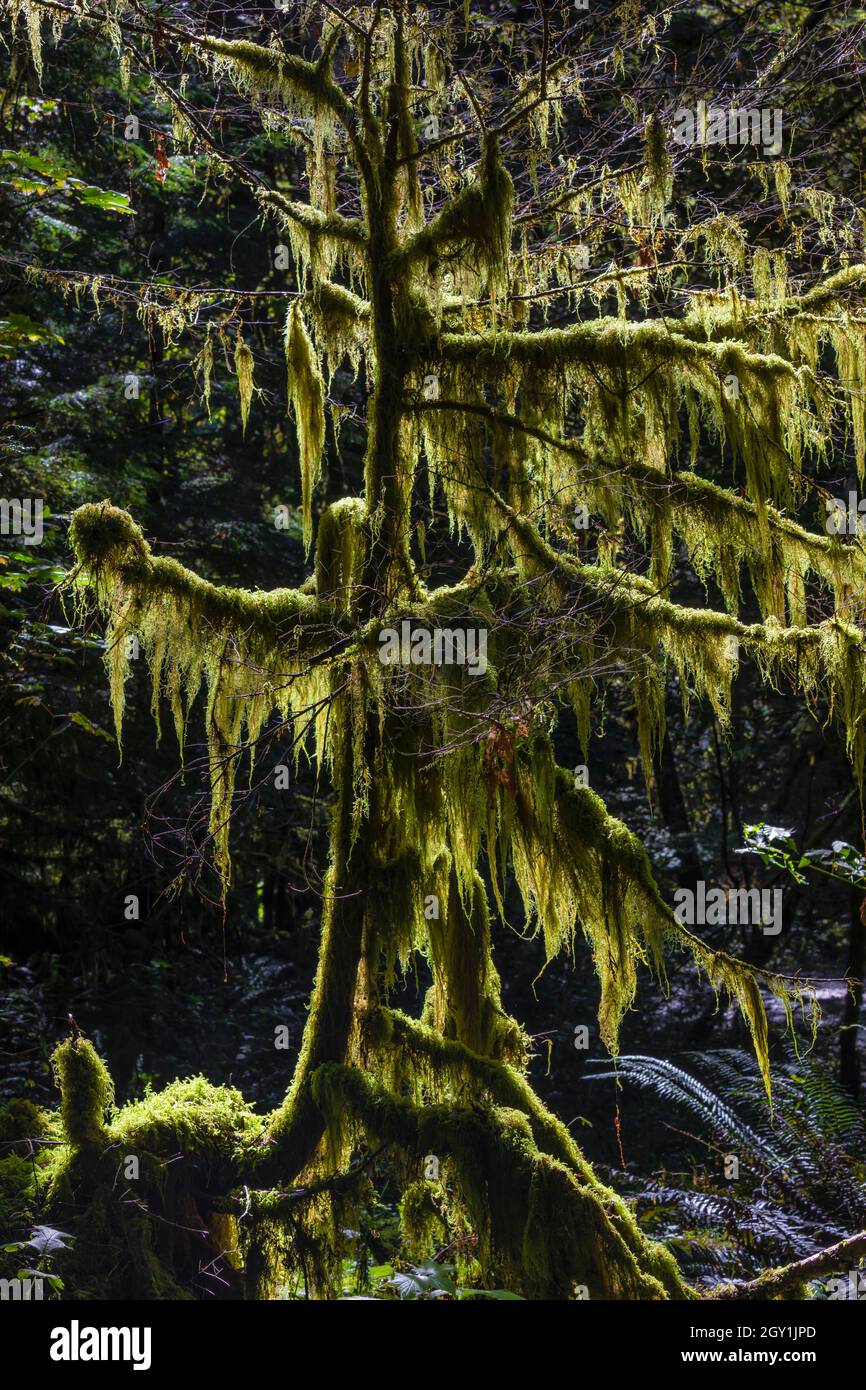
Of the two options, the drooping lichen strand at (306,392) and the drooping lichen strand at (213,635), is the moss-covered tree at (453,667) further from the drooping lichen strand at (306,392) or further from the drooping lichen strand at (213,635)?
the drooping lichen strand at (306,392)

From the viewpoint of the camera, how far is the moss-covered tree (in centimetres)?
457

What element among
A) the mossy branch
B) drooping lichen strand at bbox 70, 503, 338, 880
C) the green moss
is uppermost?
drooping lichen strand at bbox 70, 503, 338, 880

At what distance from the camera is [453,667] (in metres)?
4.56

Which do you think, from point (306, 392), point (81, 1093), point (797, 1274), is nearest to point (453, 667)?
point (306, 392)

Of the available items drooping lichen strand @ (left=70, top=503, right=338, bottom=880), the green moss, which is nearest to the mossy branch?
the green moss

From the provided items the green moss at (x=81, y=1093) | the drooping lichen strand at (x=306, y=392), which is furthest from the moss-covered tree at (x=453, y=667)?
the drooping lichen strand at (x=306, y=392)

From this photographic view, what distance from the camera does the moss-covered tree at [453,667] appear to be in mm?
4574

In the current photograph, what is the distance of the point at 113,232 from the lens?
10.3 m

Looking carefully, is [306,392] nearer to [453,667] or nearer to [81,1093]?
[453,667]

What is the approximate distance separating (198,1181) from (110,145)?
804cm

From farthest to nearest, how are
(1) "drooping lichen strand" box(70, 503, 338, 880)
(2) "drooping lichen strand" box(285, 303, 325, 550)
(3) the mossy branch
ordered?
(2) "drooping lichen strand" box(285, 303, 325, 550) < (3) the mossy branch < (1) "drooping lichen strand" box(70, 503, 338, 880)

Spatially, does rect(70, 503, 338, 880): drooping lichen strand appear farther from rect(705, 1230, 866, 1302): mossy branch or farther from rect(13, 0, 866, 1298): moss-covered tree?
rect(705, 1230, 866, 1302): mossy branch
